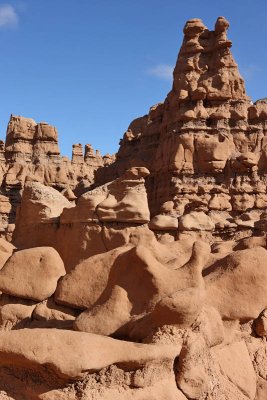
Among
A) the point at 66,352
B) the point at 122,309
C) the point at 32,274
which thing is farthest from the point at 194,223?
the point at 66,352

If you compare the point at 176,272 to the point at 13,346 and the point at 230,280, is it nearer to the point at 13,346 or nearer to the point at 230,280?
the point at 230,280

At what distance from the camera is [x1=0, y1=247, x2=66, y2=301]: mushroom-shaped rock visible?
4.83m

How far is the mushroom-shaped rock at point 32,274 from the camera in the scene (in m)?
4.83

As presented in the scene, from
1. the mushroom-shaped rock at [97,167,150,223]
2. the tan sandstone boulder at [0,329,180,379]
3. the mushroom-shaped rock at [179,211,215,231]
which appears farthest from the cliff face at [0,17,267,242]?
the tan sandstone boulder at [0,329,180,379]

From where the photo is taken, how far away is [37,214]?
920 cm

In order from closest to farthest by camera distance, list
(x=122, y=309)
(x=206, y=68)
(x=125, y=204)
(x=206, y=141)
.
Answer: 1. (x=122, y=309)
2. (x=125, y=204)
3. (x=206, y=141)
4. (x=206, y=68)

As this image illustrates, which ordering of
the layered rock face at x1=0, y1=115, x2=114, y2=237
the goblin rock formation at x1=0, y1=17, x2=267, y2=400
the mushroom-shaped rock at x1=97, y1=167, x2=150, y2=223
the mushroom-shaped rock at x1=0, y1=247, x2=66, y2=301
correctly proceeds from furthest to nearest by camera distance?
the layered rock face at x1=0, y1=115, x2=114, y2=237 < the mushroom-shaped rock at x1=97, y1=167, x2=150, y2=223 < the mushroom-shaped rock at x1=0, y1=247, x2=66, y2=301 < the goblin rock formation at x1=0, y1=17, x2=267, y2=400

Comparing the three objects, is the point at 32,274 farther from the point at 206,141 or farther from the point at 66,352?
the point at 206,141

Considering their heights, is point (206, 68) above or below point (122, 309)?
above

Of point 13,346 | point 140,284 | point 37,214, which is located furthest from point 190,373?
point 37,214

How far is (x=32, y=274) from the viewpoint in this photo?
4.95m

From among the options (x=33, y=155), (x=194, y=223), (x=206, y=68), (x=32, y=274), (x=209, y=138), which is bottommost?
(x=32, y=274)

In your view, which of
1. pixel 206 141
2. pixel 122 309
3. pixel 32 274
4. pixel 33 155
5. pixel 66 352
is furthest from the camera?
pixel 33 155

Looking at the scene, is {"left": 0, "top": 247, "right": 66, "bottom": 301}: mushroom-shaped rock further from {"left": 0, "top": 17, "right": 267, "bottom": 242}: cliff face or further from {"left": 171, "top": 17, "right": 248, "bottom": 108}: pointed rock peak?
{"left": 171, "top": 17, "right": 248, "bottom": 108}: pointed rock peak
